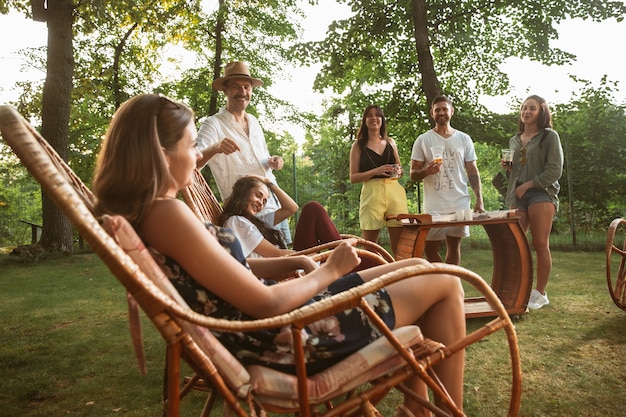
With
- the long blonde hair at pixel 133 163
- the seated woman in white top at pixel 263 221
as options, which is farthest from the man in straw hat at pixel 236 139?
the long blonde hair at pixel 133 163

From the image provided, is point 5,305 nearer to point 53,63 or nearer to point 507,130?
point 53,63

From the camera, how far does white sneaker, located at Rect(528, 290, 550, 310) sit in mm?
3829

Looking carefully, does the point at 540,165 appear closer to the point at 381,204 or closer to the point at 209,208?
the point at 381,204

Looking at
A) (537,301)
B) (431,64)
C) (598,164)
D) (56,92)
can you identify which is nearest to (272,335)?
(537,301)

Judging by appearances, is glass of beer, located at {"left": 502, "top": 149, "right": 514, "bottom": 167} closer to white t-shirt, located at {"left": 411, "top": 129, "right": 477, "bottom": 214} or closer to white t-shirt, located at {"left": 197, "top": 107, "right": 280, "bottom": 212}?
white t-shirt, located at {"left": 411, "top": 129, "right": 477, "bottom": 214}

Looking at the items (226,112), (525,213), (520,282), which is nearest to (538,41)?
(525,213)

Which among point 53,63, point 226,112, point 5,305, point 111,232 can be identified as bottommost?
point 5,305

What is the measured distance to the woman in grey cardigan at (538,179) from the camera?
3770mm

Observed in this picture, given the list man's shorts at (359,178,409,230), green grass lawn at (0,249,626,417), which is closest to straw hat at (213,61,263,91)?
man's shorts at (359,178,409,230)

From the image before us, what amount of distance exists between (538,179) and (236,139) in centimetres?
232

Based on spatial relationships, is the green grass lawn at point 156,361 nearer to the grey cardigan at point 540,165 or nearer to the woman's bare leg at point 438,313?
the woman's bare leg at point 438,313

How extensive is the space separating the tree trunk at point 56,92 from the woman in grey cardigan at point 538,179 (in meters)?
7.67

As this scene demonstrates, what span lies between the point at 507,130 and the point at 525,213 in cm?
561

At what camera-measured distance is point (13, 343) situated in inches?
132
